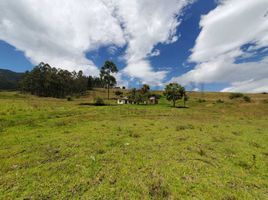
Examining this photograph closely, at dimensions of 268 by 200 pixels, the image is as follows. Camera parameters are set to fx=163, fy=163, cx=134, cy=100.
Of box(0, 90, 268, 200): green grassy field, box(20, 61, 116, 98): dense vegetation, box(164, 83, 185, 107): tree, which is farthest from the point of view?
box(20, 61, 116, 98): dense vegetation

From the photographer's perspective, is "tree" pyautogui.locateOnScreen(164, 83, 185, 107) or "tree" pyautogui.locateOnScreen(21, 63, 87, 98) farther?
"tree" pyautogui.locateOnScreen(21, 63, 87, 98)

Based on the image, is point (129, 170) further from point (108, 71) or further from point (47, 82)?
point (47, 82)

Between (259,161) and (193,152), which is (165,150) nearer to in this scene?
(193,152)

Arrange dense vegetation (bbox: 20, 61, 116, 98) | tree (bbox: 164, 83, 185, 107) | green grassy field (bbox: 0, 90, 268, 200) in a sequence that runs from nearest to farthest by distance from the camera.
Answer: green grassy field (bbox: 0, 90, 268, 200)
tree (bbox: 164, 83, 185, 107)
dense vegetation (bbox: 20, 61, 116, 98)

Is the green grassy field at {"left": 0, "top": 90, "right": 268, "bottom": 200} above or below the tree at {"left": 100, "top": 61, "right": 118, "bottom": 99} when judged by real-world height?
below

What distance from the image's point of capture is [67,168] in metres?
7.31

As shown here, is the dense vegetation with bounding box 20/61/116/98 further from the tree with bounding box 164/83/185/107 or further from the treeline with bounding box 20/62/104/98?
the tree with bounding box 164/83/185/107

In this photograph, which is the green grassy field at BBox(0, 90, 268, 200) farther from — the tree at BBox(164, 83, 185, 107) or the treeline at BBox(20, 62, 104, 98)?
the treeline at BBox(20, 62, 104, 98)

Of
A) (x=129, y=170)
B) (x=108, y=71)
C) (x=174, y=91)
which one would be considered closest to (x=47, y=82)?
(x=108, y=71)

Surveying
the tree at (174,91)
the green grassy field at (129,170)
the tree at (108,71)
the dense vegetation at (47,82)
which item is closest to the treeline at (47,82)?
the dense vegetation at (47,82)

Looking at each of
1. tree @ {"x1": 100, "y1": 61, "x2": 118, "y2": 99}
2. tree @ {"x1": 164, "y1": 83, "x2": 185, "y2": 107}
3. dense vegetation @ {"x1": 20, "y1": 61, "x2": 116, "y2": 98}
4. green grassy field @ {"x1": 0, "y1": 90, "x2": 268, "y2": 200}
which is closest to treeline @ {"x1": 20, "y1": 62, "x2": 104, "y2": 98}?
dense vegetation @ {"x1": 20, "y1": 61, "x2": 116, "y2": 98}

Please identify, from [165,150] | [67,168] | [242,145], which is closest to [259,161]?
[242,145]

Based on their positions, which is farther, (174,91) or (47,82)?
(47,82)

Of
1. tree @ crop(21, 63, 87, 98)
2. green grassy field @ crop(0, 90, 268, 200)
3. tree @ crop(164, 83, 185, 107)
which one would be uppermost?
tree @ crop(21, 63, 87, 98)
